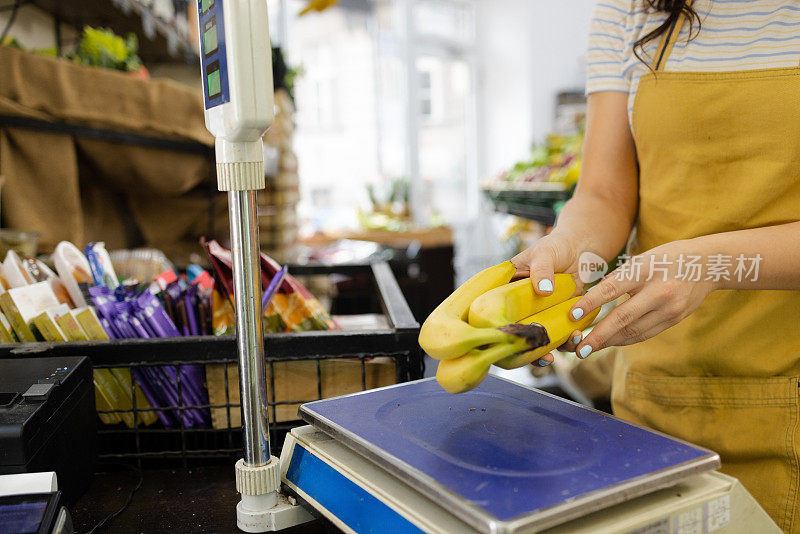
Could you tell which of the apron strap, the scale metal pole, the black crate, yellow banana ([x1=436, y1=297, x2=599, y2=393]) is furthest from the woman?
the scale metal pole

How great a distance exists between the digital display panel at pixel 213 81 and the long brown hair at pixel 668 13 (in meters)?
0.77

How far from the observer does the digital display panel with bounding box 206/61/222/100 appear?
2.21 feet

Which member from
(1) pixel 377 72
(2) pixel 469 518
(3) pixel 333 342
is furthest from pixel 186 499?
(1) pixel 377 72

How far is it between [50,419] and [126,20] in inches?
63.4

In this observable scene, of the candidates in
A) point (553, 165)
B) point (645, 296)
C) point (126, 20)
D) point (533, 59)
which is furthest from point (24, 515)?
point (533, 59)

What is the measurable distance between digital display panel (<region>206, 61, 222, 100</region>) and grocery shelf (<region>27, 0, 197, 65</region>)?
1214mm

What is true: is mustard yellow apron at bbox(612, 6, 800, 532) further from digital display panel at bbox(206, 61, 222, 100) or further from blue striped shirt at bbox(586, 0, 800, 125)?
digital display panel at bbox(206, 61, 222, 100)

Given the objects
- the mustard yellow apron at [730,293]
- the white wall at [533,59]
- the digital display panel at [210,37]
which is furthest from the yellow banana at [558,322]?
the white wall at [533,59]

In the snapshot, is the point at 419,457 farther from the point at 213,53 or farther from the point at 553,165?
the point at 553,165

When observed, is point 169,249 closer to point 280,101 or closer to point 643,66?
point 280,101

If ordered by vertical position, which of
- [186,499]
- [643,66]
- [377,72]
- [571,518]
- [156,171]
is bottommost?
[186,499]

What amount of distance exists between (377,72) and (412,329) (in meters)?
6.36

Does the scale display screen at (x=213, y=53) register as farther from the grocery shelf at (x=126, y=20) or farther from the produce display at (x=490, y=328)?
the grocery shelf at (x=126, y=20)

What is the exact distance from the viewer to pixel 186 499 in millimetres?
906
